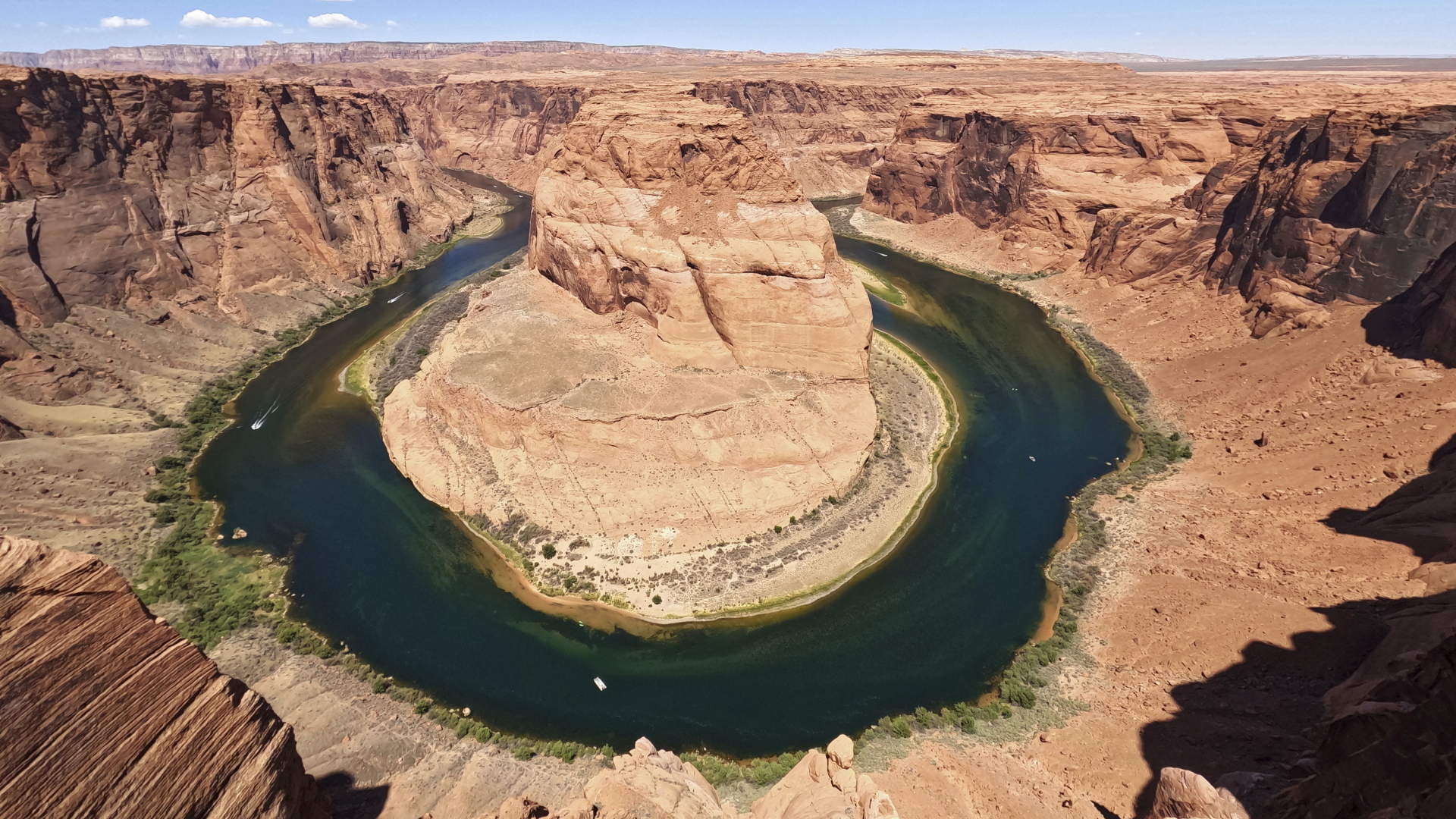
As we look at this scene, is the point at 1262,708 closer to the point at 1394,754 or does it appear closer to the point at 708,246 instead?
the point at 1394,754

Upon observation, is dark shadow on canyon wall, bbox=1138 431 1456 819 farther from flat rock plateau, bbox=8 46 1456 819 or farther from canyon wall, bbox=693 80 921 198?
canyon wall, bbox=693 80 921 198

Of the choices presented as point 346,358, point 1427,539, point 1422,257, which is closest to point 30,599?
point 1427,539

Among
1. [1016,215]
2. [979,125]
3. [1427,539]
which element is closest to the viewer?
[1427,539]

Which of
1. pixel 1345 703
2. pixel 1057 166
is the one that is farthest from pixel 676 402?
pixel 1057 166

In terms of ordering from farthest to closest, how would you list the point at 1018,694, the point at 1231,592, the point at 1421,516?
the point at 1231,592 → the point at 1421,516 → the point at 1018,694

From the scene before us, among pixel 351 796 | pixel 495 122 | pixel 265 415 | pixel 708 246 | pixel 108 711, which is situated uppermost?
pixel 495 122

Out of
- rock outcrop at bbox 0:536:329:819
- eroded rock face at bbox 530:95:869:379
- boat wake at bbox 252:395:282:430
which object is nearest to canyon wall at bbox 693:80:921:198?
eroded rock face at bbox 530:95:869:379

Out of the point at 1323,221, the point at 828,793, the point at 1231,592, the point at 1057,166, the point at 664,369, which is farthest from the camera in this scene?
the point at 1057,166

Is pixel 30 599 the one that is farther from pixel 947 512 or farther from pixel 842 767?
pixel 947 512

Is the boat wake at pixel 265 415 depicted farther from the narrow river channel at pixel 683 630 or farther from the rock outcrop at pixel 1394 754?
the rock outcrop at pixel 1394 754
